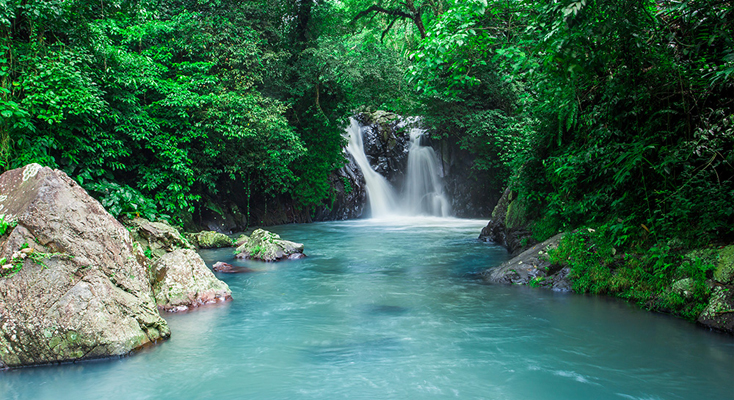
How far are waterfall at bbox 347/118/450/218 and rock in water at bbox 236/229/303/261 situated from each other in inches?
517

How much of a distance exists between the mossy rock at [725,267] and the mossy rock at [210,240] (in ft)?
A: 37.2

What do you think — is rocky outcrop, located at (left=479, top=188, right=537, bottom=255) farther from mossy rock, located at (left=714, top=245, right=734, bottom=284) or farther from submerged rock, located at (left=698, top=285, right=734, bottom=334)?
submerged rock, located at (left=698, top=285, right=734, bottom=334)

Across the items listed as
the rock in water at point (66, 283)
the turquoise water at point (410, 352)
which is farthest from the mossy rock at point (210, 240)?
the rock in water at point (66, 283)

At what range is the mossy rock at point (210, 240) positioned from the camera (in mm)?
12856

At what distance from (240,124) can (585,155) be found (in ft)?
32.1

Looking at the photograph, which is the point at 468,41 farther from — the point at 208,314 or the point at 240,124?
the point at 240,124

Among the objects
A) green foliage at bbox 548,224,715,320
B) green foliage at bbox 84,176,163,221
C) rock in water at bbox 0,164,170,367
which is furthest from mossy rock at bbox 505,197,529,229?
rock in water at bbox 0,164,170,367

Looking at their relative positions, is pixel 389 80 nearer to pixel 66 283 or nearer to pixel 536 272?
pixel 536 272

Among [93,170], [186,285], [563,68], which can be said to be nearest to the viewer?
[563,68]

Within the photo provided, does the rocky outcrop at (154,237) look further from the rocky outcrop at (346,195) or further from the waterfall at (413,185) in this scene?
the waterfall at (413,185)

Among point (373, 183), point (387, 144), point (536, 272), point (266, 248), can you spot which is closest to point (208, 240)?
point (266, 248)

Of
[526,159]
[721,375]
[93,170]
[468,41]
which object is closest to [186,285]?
[93,170]

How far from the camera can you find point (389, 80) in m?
18.2

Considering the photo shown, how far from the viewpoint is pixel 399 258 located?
11352mm
